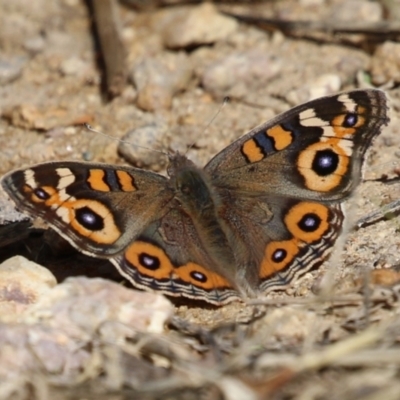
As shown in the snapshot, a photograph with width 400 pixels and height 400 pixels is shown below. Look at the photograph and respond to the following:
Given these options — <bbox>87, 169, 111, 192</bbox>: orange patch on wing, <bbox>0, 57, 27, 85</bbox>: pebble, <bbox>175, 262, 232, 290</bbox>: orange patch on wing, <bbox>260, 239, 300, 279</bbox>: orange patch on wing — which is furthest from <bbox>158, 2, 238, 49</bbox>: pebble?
<bbox>175, 262, 232, 290</bbox>: orange patch on wing

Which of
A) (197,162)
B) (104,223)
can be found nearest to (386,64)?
(197,162)

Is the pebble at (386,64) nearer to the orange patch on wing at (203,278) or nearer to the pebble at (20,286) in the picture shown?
the orange patch on wing at (203,278)

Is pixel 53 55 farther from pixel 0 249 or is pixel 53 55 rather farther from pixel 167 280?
pixel 167 280

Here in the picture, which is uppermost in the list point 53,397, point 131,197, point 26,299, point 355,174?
point 355,174

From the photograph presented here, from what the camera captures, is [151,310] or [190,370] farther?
[151,310]

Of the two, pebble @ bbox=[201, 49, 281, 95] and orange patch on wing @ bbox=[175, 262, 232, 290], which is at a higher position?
pebble @ bbox=[201, 49, 281, 95]

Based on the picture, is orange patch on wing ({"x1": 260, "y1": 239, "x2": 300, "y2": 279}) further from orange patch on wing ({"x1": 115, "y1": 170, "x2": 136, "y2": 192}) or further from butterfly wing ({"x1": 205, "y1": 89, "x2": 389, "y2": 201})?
orange patch on wing ({"x1": 115, "y1": 170, "x2": 136, "y2": 192})

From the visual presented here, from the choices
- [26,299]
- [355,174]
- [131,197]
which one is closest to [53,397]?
[26,299]

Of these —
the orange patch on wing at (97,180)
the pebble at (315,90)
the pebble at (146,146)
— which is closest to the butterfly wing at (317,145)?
the orange patch on wing at (97,180)
